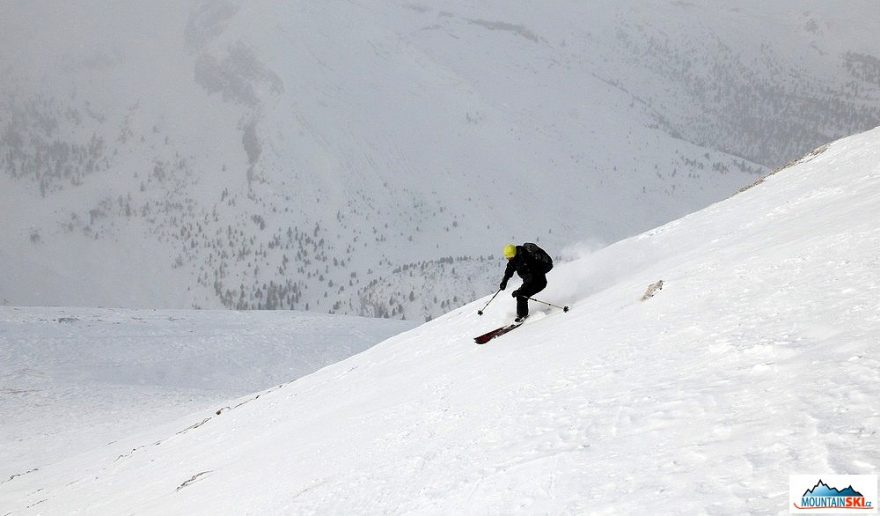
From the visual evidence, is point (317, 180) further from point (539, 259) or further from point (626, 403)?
point (626, 403)

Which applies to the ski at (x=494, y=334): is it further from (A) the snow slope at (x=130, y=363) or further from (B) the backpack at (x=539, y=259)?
(A) the snow slope at (x=130, y=363)

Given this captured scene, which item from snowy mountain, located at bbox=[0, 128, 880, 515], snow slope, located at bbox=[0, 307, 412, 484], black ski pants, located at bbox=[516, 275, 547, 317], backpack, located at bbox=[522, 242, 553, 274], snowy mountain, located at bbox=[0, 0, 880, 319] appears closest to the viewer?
snowy mountain, located at bbox=[0, 128, 880, 515]

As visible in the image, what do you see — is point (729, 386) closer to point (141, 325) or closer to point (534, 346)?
point (534, 346)

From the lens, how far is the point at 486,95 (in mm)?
184875

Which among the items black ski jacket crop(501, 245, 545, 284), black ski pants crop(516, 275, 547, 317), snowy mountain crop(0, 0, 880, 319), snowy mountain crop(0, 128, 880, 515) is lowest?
snowy mountain crop(0, 128, 880, 515)

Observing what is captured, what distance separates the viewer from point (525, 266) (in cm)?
1351

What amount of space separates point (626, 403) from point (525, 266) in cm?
696

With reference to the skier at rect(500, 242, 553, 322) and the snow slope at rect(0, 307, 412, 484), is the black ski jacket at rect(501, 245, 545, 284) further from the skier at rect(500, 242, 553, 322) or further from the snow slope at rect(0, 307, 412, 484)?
the snow slope at rect(0, 307, 412, 484)

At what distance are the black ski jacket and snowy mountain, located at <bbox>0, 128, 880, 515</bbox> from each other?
1.01 metres

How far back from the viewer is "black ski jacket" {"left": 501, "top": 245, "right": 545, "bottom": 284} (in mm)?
13430

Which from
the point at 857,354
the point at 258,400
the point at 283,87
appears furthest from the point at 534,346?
the point at 283,87

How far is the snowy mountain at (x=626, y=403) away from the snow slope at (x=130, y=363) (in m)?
14.6

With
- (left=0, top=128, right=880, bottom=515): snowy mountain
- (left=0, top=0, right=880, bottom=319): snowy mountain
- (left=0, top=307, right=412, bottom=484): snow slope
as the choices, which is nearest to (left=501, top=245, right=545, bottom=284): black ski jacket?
(left=0, top=128, right=880, bottom=515): snowy mountain

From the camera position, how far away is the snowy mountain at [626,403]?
4977 millimetres
